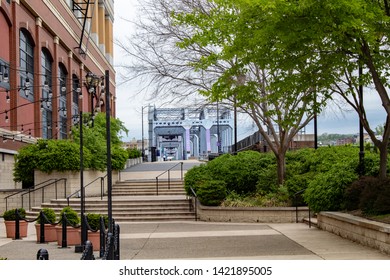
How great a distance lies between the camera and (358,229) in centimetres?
1383

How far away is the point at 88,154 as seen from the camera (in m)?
28.2

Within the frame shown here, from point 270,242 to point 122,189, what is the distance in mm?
15525

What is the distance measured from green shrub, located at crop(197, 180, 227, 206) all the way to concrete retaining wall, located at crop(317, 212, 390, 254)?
533cm

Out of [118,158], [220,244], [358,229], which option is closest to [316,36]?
[358,229]

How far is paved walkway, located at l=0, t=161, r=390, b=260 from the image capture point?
1242 centimetres

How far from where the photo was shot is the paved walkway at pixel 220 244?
12422 mm

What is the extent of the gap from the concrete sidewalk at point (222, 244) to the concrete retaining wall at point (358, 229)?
0.52ft

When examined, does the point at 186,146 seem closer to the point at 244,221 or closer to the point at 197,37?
the point at 197,37

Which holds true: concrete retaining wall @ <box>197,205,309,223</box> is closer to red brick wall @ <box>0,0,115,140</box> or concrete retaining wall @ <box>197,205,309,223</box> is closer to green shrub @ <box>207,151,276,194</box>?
green shrub @ <box>207,151,276,194</box>

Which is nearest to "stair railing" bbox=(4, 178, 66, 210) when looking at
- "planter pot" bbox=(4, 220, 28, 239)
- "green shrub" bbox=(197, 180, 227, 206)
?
"green shrub" bbox=(197, 180, 227, 206)

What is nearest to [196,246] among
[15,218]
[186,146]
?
[186,146]

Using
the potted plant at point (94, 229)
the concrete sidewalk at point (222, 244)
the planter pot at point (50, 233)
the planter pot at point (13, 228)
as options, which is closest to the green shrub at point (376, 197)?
the concrete sidewalk at point (222, 244)

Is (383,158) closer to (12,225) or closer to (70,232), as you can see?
(70,232)

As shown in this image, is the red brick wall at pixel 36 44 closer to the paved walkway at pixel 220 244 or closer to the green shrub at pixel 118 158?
the green shrub at pixel 118 158
